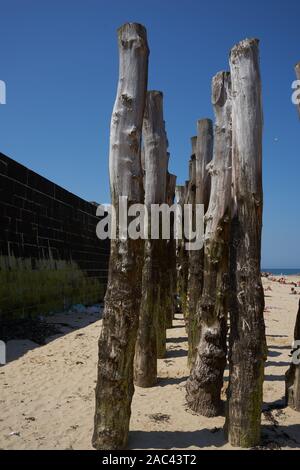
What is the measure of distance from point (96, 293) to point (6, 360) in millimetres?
8179

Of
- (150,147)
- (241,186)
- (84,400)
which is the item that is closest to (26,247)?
(150,147)

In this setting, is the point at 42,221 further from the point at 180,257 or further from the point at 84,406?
the point at 84,406

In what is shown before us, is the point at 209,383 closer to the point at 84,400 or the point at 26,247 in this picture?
the point at 84,400

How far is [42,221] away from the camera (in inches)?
404

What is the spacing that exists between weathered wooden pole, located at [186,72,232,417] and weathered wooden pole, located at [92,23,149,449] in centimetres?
126

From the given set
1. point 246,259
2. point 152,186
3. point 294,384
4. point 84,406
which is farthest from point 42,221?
point 246,259

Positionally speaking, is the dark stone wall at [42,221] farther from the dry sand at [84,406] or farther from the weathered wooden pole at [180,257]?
the weathered wooden pole at [180,257]

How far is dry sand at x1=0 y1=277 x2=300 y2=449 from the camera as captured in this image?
3.90 meters

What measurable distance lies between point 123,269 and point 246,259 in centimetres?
107

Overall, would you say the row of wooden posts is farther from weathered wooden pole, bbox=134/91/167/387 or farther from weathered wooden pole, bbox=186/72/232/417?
weathered wooden pole, bbox=134/91/167/387

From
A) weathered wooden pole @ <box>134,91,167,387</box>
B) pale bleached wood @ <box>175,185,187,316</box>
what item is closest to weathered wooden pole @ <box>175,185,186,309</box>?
pale bleached wood @ <box>175,185,187,316</box>

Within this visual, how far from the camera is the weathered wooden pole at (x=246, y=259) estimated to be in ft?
12.2

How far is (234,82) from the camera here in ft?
13.1

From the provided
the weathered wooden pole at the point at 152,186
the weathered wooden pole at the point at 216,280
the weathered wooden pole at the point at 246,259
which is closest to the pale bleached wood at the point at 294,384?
the weathered wooden pole at the point at 216,280
